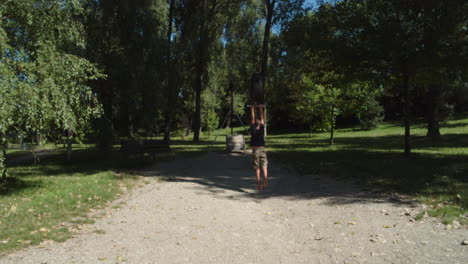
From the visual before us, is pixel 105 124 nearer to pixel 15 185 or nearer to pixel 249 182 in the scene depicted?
pixel 15 185

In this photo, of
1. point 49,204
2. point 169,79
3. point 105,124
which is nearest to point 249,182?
point 49,204

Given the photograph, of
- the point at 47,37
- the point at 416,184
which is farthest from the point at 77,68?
the point at 416,184

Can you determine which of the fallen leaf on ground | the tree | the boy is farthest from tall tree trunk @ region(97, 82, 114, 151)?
the fallen leaf on ground

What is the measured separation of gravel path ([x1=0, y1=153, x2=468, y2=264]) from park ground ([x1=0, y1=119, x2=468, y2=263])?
0.02 metres

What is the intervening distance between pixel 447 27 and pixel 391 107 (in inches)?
1503

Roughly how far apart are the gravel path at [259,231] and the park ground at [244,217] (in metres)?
0.02

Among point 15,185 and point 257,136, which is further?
point 15,185

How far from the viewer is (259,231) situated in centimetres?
580

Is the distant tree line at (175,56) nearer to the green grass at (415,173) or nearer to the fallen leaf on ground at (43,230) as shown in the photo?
the green grass at (415,173)

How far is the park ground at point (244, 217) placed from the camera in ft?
15.5

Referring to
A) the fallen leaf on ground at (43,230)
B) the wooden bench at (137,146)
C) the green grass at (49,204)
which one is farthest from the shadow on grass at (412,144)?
the fallen leaf on ground at (43,230)

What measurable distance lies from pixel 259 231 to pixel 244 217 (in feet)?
2.69

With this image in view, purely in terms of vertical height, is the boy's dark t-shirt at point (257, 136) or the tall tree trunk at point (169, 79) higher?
the tall tree trunk at point (169, 79)

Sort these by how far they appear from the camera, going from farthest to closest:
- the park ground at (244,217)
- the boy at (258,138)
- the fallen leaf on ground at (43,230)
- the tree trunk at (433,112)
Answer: the tree trunk at (433,112) → the boy at (258,138) → the fallen leaf on ground at (43,230) → the park ground at (244,217)
